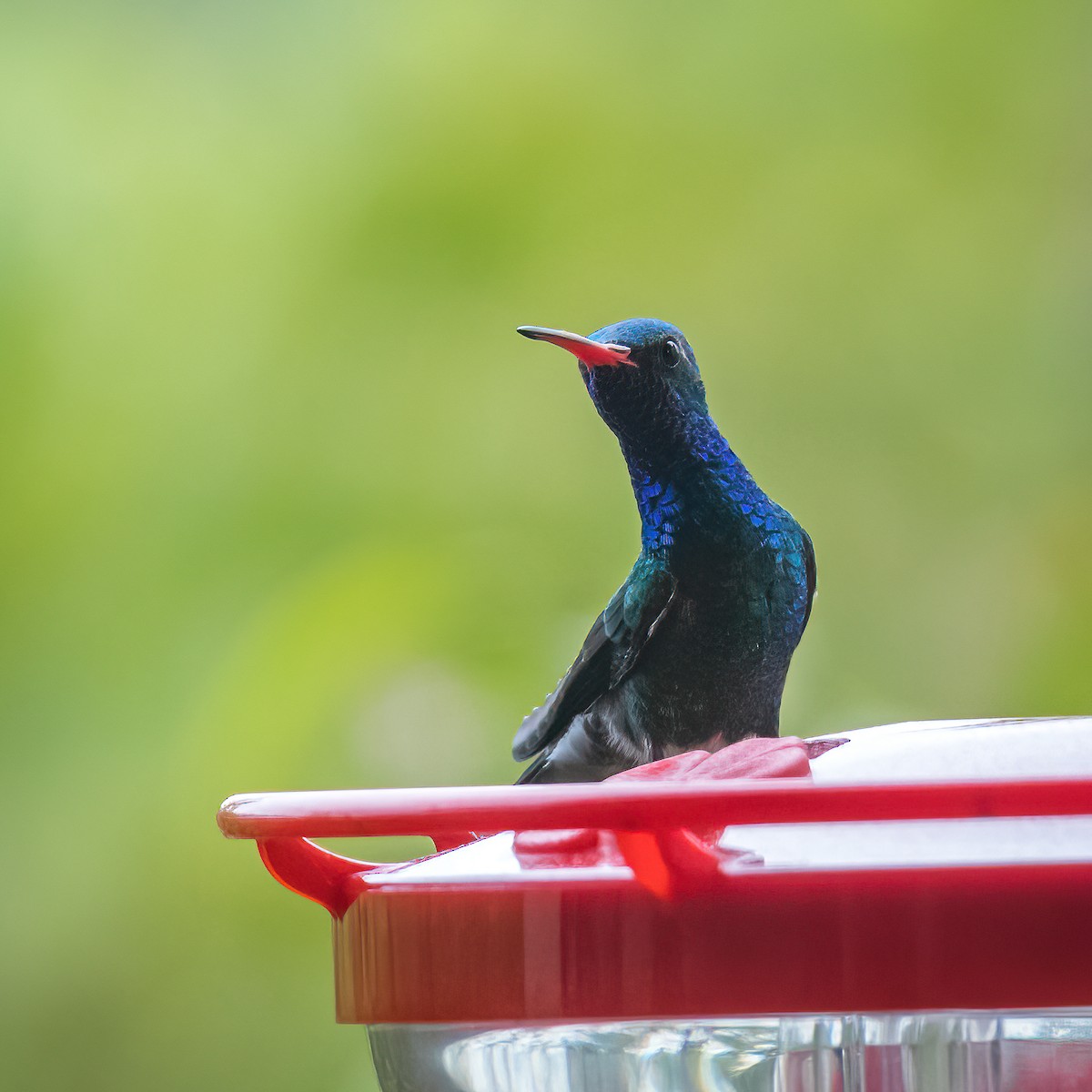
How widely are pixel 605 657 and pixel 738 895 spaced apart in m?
0.34

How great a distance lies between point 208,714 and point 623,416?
4.58 ft

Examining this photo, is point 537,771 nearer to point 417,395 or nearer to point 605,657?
point 605,657

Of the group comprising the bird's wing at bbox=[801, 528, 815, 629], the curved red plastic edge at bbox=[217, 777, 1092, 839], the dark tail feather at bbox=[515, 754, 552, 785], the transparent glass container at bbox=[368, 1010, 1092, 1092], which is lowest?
the transparent glass container at bbox=[368, 1010, 1092, 1092]

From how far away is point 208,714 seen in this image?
82.0 inches

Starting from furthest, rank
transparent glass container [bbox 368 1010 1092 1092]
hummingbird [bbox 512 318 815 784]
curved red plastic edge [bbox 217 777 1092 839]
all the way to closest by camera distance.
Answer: hummingbird [bbox 512 318 815 784] < transparent glass container [bbox 368 1010 1092 1092] < curved red plastic edge [bbox 217 777 1092 839]

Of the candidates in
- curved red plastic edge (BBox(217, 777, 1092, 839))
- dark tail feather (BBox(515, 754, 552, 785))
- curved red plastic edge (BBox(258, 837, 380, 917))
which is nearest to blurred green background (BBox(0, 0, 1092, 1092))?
dark tail feather (BBox(515, 754, 552, 785))

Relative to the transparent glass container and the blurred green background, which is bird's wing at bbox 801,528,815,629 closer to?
the transparent glass container

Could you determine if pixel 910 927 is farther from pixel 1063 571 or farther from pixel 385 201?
pixel 385 201

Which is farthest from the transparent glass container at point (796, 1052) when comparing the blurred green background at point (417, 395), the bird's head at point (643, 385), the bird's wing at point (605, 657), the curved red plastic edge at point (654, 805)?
the blurred green background at point (417, 395)

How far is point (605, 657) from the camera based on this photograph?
840 millimetres

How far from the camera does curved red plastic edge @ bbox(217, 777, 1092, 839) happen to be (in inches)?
17.0

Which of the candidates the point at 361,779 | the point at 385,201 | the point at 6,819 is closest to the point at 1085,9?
the point at 385,201

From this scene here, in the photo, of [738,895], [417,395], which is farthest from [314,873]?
[417,395]

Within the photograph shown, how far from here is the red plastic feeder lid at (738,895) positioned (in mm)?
456
